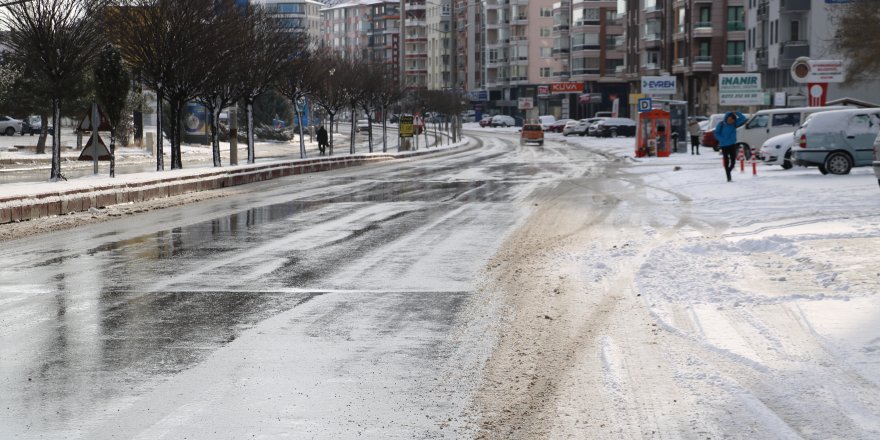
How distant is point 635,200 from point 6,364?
17.2m

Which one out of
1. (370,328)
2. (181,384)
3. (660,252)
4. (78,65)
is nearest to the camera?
(181,384)

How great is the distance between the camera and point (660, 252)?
46.2 feet

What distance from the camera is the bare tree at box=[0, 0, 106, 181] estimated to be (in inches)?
1142

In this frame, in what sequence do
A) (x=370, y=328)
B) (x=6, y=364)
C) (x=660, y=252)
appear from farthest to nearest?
(x=660, y=252) → (x=370, y=328) → (x=6, y=364)

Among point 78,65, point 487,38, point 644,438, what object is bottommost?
point 644,438

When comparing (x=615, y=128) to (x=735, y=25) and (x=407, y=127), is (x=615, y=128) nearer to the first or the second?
(x=735, y=25)

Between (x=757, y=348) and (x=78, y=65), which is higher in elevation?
(x=78, y=65)

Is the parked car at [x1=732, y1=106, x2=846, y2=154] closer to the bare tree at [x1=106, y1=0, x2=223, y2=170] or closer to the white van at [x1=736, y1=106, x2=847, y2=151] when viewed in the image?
the white van at [x1=736, y1=106, x2=847, y2=151]

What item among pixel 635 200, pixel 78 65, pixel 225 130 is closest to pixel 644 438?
pixel 635 200

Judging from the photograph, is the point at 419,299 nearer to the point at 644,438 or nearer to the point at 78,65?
the point at 644,438

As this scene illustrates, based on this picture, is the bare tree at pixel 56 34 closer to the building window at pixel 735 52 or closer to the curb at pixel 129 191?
the curb at pixel 129 191

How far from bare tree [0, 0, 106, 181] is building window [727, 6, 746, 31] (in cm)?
7043

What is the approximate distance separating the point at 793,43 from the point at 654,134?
31416 millimetres

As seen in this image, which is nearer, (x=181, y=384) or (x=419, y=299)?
(x=181, y=384)
